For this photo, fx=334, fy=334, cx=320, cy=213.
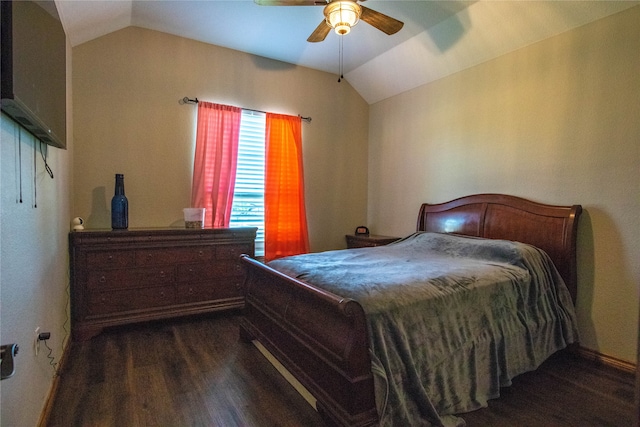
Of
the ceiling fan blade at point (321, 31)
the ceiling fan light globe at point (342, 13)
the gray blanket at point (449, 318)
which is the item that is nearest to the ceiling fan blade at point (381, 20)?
the ceiling fan light globe at point (342, 13)

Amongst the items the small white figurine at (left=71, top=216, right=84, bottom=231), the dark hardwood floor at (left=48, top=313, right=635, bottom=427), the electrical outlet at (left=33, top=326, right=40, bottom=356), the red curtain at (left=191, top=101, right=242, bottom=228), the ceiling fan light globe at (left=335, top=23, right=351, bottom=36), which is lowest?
the dark hardwood floor at (left=48, top=313, right=635, bottom=427)

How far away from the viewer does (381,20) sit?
2447 millimetres

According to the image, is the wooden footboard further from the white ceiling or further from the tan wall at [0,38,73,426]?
the white ceiling

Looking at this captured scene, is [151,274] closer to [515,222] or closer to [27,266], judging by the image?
[27,266]

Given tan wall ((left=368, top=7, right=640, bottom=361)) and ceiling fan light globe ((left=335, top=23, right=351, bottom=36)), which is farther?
tan wall ((left=368, top=7, right=640, bottom=361))

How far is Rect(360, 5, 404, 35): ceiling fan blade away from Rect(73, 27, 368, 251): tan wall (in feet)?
6.33

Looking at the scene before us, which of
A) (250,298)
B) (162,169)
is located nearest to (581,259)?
(250,298)

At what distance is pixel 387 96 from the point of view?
15.0 feet

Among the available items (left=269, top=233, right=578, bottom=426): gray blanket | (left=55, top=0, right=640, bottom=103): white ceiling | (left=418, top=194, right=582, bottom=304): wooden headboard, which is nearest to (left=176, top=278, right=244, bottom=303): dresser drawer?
(left=269, top=233, right=578, bottom=426): gray blanket

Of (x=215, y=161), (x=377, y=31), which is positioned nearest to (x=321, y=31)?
(x=377, y=31)

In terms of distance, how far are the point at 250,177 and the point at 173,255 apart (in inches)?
52.1

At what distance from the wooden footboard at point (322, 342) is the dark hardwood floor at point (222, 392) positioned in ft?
0.67

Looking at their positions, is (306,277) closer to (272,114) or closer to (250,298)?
(250,298)

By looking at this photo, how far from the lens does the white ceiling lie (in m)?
2.73
